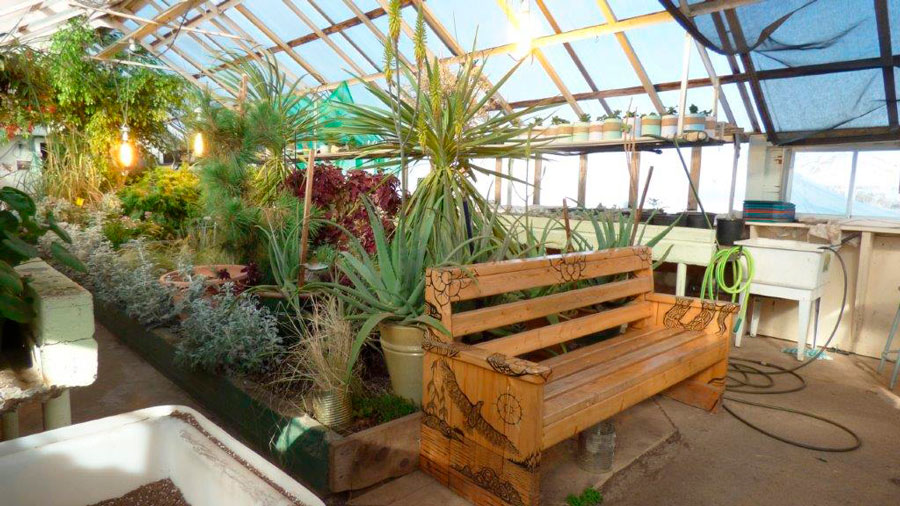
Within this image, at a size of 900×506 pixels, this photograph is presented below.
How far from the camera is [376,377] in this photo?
2.57 meters

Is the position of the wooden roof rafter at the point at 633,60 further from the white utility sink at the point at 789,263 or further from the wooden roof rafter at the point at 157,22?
the wooden roof rafter at the point at 157,22

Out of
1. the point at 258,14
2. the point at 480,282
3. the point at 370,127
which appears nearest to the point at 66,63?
the point at 258,14

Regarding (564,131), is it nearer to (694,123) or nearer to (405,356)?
(694,123)

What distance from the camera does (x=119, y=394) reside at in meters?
2.77

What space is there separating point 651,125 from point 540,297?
10.2ft

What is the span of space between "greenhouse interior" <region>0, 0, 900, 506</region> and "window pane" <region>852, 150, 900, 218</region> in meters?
0.02

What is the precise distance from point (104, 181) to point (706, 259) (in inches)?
278

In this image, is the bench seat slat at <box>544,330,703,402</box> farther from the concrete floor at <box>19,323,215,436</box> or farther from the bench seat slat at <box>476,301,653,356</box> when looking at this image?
the concrete floor at <box>19,323,215,436</box>

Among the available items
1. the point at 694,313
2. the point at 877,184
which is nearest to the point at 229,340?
the point at 694,313

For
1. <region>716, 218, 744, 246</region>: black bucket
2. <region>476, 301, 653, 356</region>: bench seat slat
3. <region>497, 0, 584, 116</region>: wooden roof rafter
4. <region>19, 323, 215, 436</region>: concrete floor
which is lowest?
<region>19, 323, 215, 436</region>: concrete floor

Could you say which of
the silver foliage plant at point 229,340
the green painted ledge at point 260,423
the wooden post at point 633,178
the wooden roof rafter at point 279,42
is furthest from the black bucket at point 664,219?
the wooden roof rafter at point 279,42

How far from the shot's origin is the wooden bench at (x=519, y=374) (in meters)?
1.73

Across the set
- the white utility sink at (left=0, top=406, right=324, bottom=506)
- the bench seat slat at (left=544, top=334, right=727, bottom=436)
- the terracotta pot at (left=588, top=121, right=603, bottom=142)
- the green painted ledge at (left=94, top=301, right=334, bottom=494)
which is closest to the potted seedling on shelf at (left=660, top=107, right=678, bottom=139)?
the terracotta pot at (left=588, top=121, right=603, bottom=142)

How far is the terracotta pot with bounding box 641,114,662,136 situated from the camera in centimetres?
478
